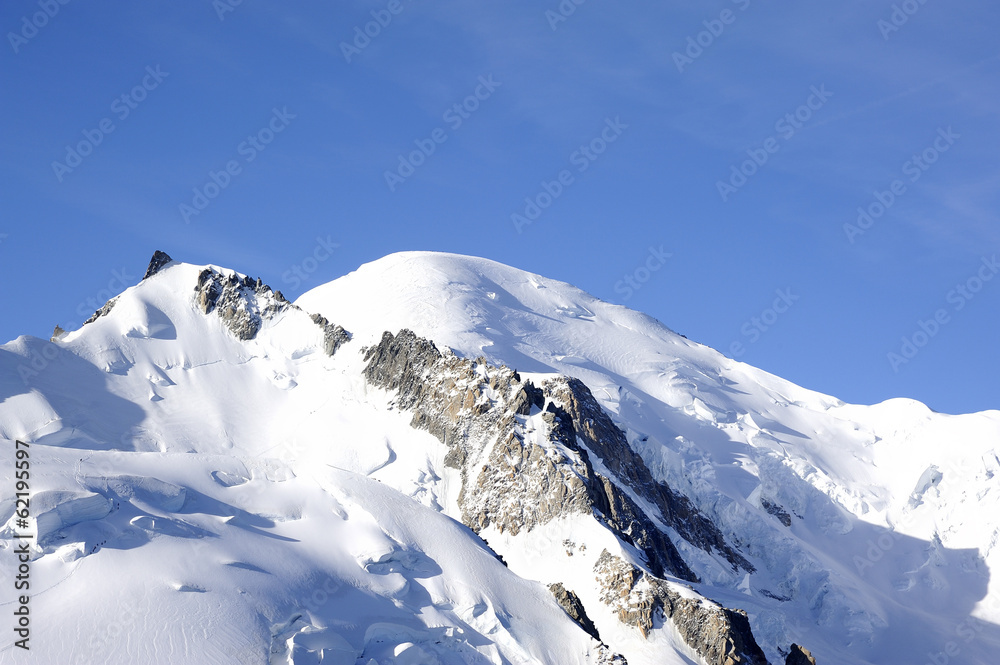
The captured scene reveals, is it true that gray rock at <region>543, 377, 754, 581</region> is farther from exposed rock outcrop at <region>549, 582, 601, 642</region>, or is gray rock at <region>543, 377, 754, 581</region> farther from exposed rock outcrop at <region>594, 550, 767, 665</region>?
exposed rock outcrop at <region>549, 582, 601, 642</region>

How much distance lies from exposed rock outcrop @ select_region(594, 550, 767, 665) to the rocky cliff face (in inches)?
2.9

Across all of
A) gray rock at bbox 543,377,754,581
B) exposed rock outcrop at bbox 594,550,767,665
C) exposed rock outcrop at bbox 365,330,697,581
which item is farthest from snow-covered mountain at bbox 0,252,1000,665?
gray rock at bbox 543,377,754,581

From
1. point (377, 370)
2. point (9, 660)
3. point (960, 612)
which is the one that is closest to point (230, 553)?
point (9, 660)

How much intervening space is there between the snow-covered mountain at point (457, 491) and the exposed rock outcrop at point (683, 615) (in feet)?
0.57

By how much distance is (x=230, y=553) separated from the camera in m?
Answer: 69.5

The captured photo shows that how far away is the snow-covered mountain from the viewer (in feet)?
216

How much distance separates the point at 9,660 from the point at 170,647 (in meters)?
8.03

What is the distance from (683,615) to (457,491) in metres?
24.6

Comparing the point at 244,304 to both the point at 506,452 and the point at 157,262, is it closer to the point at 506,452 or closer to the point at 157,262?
Answer: the point at 157,262

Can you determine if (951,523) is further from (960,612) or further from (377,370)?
(377,370)

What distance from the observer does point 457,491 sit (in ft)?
322

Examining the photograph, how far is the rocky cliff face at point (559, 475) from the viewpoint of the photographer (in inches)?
3221

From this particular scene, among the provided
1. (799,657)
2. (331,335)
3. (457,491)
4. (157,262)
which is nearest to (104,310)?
(157,262)

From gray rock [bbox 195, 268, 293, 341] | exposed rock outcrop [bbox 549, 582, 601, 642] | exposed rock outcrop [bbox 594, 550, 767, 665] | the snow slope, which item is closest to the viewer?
exposed rock outcrop [bbox 549, 582, 601, 642]
